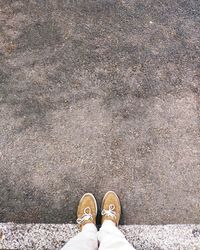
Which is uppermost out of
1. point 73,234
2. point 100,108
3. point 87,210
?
point 100,108

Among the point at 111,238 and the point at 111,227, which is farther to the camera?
the point at 111,227

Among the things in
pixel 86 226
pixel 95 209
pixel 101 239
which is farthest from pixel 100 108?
pixel 101 239

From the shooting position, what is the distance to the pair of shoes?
9.19 feet

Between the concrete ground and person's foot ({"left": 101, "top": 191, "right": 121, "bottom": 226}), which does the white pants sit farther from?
the concrete ground

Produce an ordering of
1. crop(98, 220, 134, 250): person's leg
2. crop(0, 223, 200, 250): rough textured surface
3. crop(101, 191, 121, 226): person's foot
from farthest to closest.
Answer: crop(101, 191, 121, 226): person's foot
crop(0, 223, 200, 250): rough textured surface
crop(98, 220, 134, 250): person's leg

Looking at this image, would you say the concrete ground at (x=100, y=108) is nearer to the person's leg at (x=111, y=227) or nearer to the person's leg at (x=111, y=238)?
the person's leg at (x=111, y=227)

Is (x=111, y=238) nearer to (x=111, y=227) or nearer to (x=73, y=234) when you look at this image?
(x=111, y=227)

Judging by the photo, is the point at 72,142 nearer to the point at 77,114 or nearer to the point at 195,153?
the point at 77,114

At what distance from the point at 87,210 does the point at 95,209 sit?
0.11m

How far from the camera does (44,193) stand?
2898mm

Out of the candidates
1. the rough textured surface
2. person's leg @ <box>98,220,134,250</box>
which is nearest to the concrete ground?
the rough textured surface

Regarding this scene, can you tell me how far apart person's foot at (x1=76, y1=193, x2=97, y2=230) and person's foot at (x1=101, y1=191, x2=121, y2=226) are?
0.07m

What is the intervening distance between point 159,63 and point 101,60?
0.54 metres

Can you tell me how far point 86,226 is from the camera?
274 centimetres
